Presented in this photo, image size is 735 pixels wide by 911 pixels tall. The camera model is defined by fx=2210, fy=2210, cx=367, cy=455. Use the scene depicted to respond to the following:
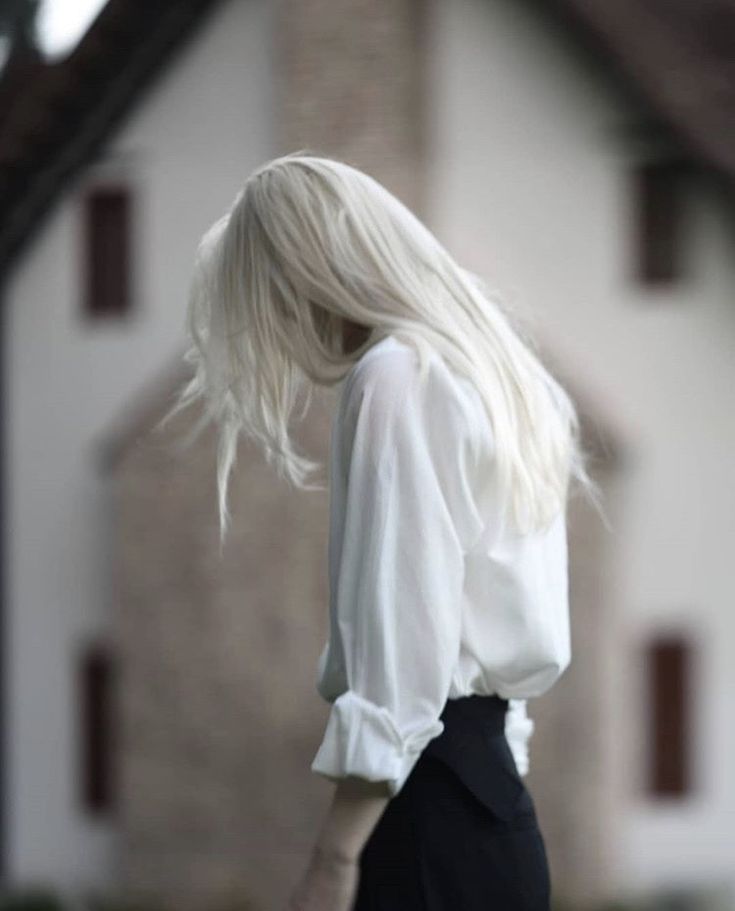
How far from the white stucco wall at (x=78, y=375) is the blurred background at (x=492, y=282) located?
3 centimetres

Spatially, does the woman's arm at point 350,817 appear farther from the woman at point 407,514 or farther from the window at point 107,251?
the window at point 107,251

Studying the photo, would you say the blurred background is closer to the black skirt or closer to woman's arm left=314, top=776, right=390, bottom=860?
the black skirt

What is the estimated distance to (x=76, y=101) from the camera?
13828 millimetres

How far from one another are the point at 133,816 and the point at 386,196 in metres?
11.5

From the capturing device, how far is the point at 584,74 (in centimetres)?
1242

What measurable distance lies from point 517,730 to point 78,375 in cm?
1164

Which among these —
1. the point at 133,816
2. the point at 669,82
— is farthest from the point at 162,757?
the point at 669,82

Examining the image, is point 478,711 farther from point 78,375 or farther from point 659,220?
point 78,375

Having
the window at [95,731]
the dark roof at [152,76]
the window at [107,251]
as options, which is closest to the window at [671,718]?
the dark roof at [152,76]

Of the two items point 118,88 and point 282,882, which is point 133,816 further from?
point 118,88

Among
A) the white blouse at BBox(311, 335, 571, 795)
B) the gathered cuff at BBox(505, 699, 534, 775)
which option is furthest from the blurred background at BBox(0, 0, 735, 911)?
the white blouse at BBox(311, 335, 571, 795)

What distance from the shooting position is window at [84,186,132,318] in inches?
552

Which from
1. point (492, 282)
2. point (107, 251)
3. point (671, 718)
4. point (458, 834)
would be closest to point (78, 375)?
point (107, 251)

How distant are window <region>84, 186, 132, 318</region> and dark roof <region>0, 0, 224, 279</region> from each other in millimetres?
300
